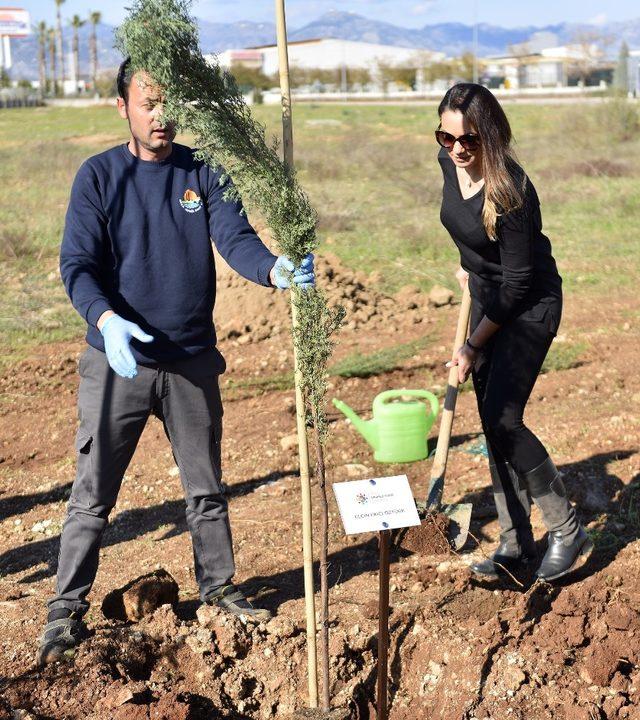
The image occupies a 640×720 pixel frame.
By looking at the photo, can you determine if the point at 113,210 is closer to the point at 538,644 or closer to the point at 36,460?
the point at 538,644

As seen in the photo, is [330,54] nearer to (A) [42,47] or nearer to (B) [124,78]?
(A) [42,47]

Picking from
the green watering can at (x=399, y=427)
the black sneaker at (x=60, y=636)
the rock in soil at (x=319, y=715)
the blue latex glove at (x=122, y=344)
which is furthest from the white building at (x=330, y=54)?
the rock in soil at (x=319, y=715)

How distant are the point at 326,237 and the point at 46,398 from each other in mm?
5247

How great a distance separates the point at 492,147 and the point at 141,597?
190 centimetres

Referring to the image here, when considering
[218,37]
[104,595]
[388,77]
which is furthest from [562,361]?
[388,77]

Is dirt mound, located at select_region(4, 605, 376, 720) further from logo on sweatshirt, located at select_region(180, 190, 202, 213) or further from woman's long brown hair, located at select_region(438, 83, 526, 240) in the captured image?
woman's long brown hair, located at select_region(438, 83, 526, 240)

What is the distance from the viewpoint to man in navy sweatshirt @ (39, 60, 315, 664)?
3.12 metres

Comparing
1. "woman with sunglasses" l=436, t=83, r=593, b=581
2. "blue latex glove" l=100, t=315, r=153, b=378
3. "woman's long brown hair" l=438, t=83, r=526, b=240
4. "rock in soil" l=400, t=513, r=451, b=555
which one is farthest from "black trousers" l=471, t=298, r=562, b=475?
"blue latex glove" l=100, t=315, r=153, b=378

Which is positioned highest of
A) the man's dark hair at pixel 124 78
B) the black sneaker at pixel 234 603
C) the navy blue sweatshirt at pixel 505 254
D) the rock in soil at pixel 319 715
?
the man's dark hair at pixel 124 78

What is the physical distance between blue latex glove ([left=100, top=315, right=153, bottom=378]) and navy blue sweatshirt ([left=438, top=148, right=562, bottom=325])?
45.0 inches

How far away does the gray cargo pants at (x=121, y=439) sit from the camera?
10.6ft

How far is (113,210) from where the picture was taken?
3.14 m

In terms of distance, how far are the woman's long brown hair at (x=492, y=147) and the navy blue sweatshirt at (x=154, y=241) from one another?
72 cm

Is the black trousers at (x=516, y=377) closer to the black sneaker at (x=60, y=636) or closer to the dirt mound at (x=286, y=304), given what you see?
the black sneaker at (x=60, y=636)
